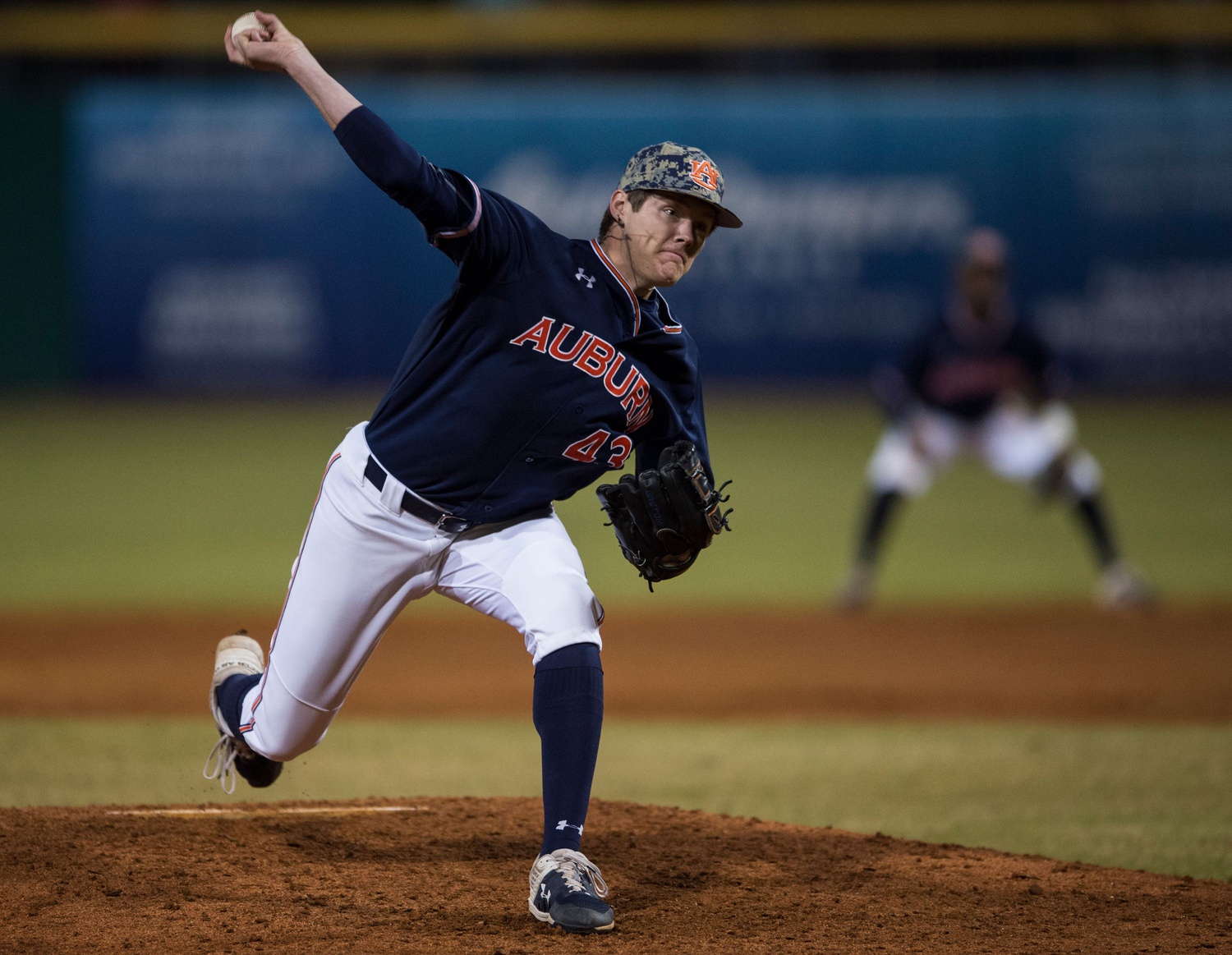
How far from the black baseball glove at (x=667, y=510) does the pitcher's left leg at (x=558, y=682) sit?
8.1 inches

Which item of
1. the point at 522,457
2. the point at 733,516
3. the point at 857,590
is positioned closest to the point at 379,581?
the point at 522,457

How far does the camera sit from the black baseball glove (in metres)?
3.44

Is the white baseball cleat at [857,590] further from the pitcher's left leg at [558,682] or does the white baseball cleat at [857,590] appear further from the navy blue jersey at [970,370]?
the pitcher's left leg at [558,682]

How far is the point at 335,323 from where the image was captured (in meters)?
18.8

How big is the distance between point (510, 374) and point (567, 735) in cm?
83

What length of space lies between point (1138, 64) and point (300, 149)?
38.1 feet

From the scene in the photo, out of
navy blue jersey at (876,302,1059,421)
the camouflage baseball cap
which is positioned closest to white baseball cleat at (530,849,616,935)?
the camouflage baseball cap

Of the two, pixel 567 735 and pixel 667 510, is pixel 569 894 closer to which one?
pixel 567 735

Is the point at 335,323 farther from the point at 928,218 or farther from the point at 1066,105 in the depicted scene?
the point at 1066,105

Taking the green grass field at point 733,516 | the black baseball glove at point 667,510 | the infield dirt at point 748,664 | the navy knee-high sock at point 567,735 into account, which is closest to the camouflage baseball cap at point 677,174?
the black baseball glove at point 667,510

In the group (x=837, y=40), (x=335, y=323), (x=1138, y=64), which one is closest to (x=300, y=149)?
(x=335, y=323)

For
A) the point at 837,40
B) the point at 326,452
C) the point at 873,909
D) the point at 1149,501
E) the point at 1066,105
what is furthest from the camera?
the point at 837,40

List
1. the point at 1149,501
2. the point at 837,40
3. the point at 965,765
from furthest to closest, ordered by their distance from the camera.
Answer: the point at 837,40
the point at 1149,501
the point at 965,765

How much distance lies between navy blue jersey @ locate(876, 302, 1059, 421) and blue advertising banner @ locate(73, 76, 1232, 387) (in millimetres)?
9996
